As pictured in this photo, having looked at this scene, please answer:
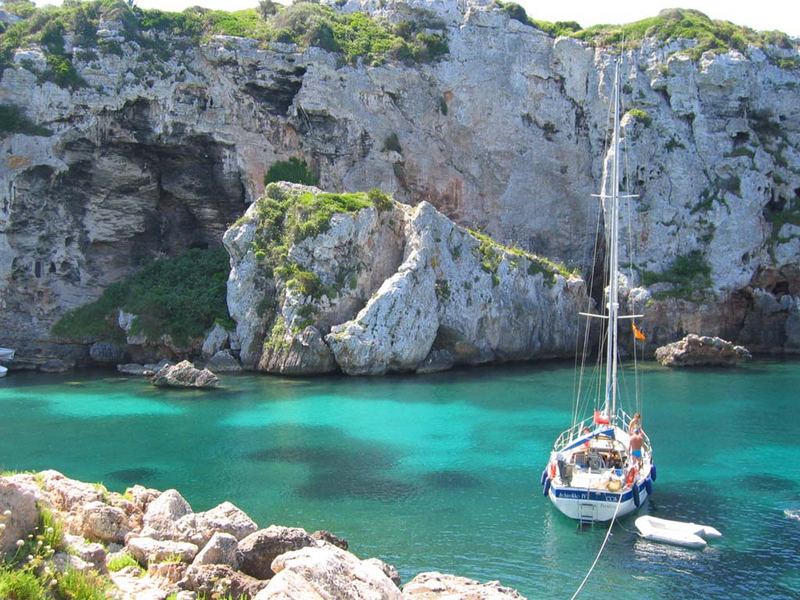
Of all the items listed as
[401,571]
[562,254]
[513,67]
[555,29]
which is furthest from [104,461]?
[555,29]

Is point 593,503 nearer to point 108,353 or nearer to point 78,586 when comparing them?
point 78,586

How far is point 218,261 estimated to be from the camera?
5753cm

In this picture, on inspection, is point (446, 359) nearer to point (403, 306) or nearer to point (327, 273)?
point (403, 306)

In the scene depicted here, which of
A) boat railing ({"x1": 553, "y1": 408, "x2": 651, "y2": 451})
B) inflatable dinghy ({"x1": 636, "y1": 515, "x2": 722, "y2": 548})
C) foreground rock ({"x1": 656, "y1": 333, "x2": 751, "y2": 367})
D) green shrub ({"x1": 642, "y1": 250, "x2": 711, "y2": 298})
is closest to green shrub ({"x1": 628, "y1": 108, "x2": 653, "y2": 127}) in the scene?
green shrub ({"x1": 642, "y1": 250, "x2": 711, "y2": 298})

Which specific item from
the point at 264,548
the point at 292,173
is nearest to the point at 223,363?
the point at 292,173

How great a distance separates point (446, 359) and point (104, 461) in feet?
85.7

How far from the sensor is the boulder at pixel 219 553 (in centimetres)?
1251

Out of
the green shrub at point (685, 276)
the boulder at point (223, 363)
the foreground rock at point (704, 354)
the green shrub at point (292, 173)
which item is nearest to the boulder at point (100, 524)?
the boulder at point (223, 363)

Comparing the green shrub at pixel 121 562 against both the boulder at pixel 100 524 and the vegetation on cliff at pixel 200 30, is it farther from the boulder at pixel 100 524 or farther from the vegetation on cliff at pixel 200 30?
the vegetation on cliff at pixel 200 30

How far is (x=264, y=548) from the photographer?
42.0ft

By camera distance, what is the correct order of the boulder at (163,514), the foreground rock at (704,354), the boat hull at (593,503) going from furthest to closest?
the foreground rock at (704,354) → the boat hull at (593,503) → the boulder at (163,514)

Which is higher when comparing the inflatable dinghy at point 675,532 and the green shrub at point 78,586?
the green shrub at point 78,586

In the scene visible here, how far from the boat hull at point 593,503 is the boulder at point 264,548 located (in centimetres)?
1047

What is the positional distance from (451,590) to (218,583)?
4827 mm
